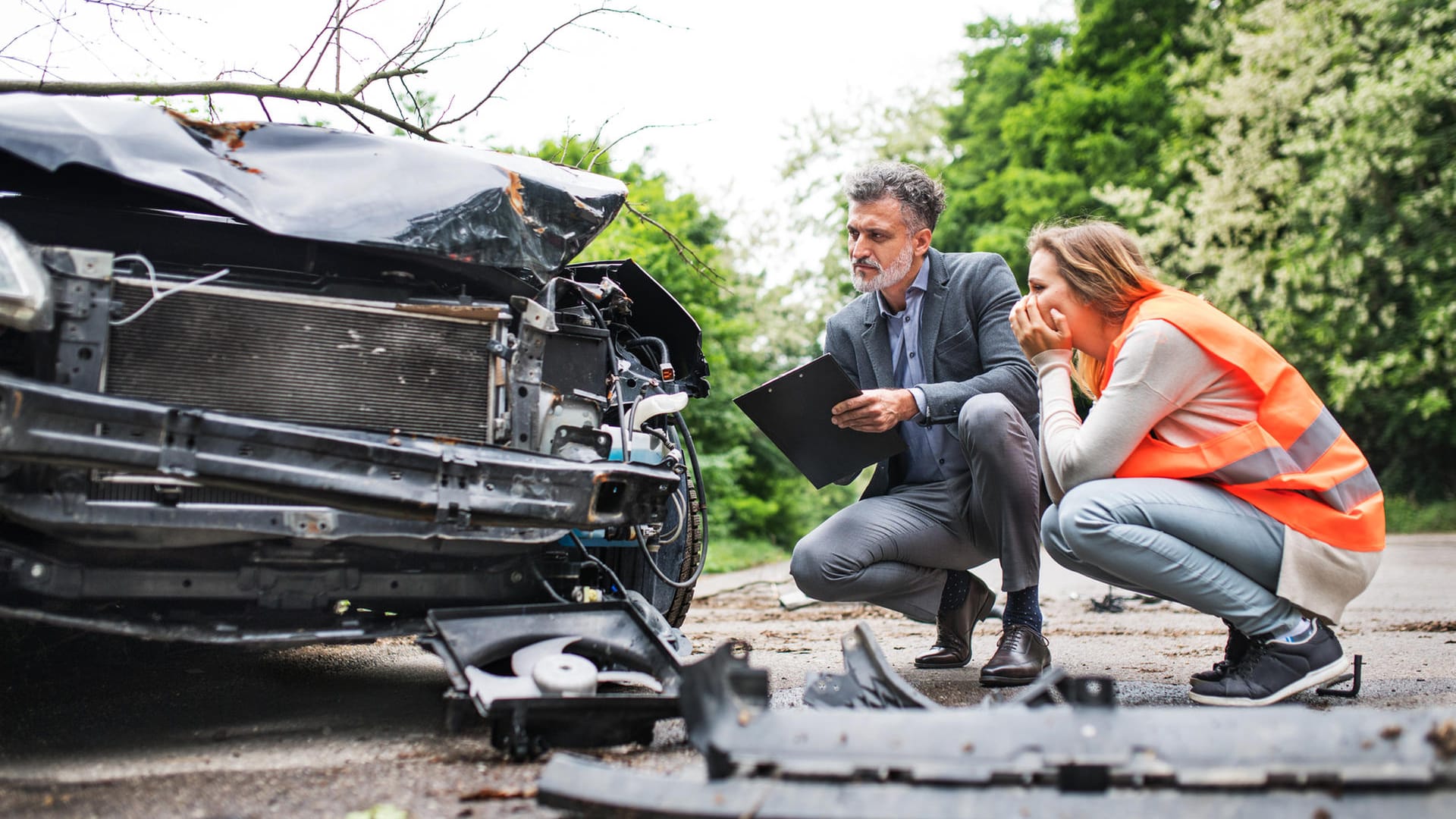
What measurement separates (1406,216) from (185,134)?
629 inches

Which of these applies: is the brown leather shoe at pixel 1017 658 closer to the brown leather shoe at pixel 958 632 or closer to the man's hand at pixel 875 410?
the brown leather shoe at pixel 958 632

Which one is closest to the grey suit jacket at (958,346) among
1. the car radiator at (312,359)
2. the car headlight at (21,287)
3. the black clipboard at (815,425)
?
the black clipboard at (815,425)

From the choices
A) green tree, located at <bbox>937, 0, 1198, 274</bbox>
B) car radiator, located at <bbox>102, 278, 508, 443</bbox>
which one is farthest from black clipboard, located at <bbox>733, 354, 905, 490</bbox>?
green tree, located at <bbox>937, 0, 1198, 274</bbox>

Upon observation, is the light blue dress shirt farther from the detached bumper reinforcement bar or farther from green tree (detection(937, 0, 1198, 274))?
green tree (detection(937, 0, 1198, 274))

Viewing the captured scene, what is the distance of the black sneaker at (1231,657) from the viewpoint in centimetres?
304

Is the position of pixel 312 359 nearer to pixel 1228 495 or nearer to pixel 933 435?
pixel 933 435

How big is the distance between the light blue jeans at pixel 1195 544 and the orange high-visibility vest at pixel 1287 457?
68 millimetres

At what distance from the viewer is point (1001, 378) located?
3820 mm

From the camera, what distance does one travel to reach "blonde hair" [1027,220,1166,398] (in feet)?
10.3

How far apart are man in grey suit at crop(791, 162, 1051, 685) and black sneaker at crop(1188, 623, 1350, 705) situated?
2.23 feet

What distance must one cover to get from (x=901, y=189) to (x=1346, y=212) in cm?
1368

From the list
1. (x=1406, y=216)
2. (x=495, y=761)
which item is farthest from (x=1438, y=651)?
(x=1406, y=216)

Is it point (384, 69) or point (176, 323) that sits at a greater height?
point (384, 69)

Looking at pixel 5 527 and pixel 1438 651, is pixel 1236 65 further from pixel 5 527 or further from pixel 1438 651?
pixel 5 527
